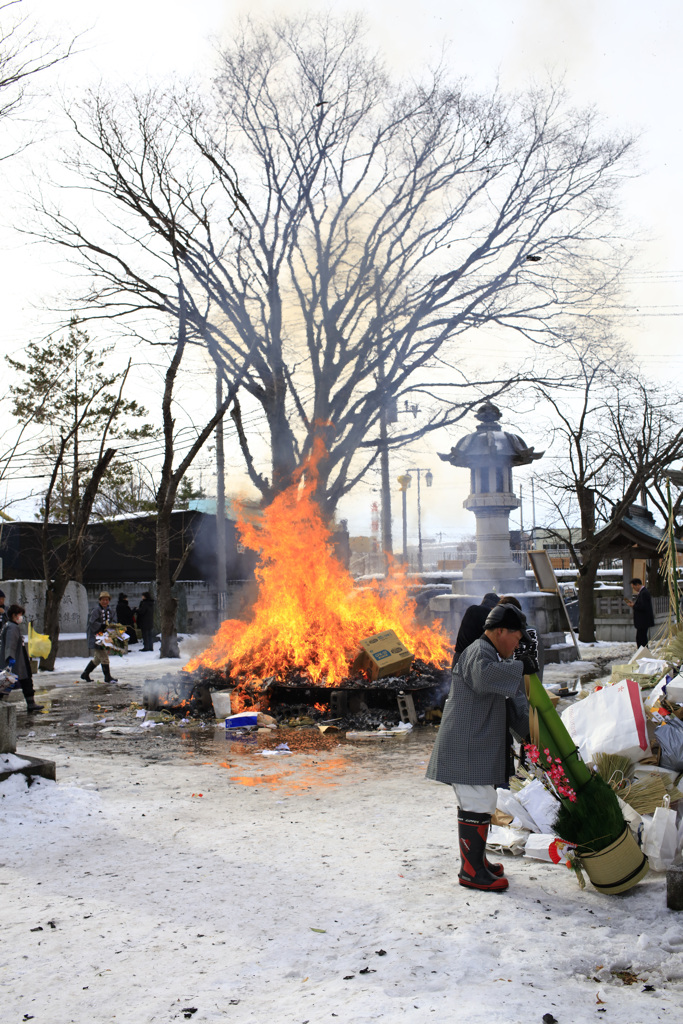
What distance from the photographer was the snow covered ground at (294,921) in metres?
3.26

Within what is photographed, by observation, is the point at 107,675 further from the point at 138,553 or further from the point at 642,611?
the point at 138,553

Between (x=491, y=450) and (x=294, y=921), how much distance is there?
45.1ft

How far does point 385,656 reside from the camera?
11.4 metres

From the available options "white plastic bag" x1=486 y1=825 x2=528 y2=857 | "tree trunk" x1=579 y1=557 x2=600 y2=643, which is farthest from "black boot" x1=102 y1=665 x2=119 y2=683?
"tree trunk" x1=579 y1=557 x2=600 y2=643

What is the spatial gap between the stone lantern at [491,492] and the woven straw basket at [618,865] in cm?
1253

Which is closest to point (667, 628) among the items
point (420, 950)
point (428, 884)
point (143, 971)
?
point (428, 884)

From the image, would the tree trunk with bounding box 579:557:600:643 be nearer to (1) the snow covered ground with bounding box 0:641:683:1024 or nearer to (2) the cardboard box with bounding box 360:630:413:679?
(2) the cardboard box with bounding box 360:630:413:679

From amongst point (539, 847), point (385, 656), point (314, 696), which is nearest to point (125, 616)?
point (314, 696)

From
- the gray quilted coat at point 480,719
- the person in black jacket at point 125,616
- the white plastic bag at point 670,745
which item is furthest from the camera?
the person in black jacket at point 125,616

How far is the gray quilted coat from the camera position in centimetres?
439

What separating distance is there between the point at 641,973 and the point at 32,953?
9.62 ft

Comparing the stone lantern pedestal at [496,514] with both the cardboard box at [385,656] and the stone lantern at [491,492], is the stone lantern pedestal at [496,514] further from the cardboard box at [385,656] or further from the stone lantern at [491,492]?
the cardboard box at [385,656]

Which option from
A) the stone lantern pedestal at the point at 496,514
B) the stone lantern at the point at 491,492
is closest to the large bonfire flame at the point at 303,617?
the stone lantern pedestal at the point at 496,514

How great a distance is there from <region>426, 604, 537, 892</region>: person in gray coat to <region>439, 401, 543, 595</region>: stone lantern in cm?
1231
